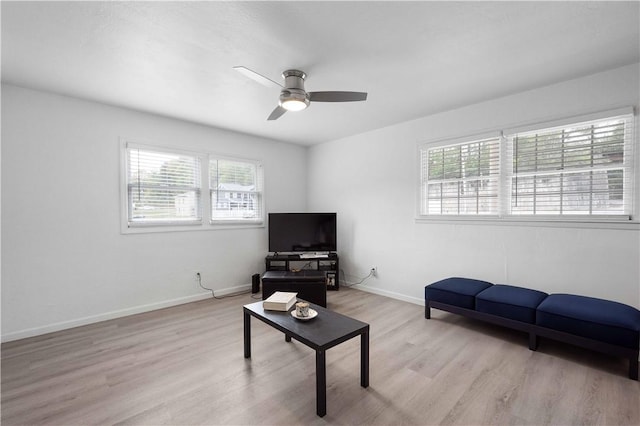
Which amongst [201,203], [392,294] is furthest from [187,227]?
[392,294]

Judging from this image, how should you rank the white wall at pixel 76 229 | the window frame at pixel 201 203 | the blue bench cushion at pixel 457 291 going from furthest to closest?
the window frame at pixel 201 203 < the blue bench cushion at pixel 457 291 < the white wall at pixel 76 229

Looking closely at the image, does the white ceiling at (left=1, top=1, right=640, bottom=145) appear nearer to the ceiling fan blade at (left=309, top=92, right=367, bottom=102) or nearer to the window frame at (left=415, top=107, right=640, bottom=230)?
the ceiling fan blade at (left=309, top=92, right=367, bottom=102)

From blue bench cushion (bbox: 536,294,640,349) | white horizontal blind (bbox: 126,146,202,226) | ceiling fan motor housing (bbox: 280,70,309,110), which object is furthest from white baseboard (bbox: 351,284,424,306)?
ceiling fan motor housing (bbox: 280,70,309,110)

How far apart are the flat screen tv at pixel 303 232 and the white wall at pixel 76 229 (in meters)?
1.07

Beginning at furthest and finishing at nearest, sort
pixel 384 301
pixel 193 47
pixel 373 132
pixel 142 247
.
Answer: pixel 373 132, pixel 384 301, pixel 142 247, pixel 193 47

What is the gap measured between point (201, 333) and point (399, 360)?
78.9 inches

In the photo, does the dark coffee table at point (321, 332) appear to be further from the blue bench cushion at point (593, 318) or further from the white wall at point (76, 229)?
the white wall at point (76, 229)

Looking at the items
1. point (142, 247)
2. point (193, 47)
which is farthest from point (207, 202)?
point (193, 47)

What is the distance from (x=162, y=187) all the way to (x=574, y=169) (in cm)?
469

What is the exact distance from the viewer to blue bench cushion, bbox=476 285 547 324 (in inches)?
101

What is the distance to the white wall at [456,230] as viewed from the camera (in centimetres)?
258

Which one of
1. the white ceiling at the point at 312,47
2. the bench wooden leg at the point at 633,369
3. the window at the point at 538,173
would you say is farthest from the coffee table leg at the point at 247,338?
the bench wooden leg at the point at 633,369

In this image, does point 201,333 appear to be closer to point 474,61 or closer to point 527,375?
point 527,375

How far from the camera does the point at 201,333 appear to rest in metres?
2.97
